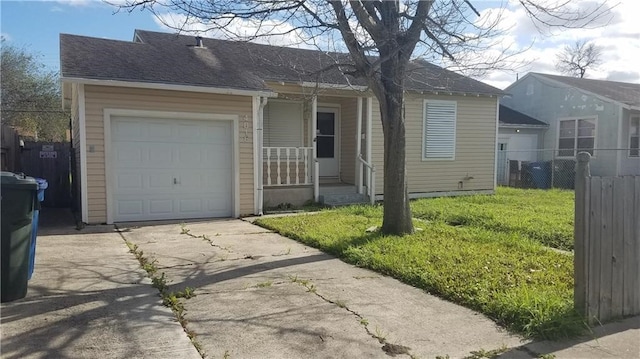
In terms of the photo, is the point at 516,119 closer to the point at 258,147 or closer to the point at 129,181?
the point at 258,147

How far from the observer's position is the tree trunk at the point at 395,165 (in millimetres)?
7355

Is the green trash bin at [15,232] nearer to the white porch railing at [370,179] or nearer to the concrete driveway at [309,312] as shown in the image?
the concrete driveway at [309,312]

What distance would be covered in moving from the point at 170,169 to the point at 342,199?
14.7 feet

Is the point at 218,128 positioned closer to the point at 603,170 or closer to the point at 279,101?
the point at 279,101

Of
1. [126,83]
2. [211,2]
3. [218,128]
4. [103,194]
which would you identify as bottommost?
[103,194]

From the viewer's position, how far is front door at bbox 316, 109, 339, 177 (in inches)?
535

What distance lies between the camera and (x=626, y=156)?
744 inches

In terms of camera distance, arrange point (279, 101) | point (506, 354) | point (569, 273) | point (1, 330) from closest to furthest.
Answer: point (506, 354) < point (1, 330) < point (569, 273) < point (279, 101)

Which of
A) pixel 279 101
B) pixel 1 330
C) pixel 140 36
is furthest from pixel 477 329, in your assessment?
pixel 140 36

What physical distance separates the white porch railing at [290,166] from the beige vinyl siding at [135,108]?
134 cm

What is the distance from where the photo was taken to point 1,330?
3.60 meters

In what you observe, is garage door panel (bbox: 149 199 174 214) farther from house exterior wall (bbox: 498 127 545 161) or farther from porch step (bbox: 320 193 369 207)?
house exterior wall (bbox: 498 127 545 161)

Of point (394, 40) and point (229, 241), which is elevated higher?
point (394, 40)

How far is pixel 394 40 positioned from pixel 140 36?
29.2ft
